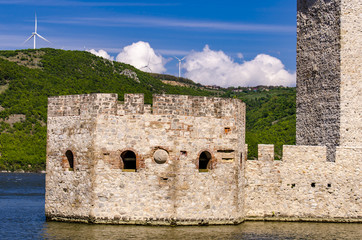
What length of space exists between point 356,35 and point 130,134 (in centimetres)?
1055

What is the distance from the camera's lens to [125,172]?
746 inches

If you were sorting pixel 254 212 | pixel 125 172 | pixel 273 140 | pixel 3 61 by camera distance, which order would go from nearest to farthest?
pixel 125 172, pixel 254 212, pixel 273 140, pixel 3 61

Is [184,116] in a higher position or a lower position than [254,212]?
higher

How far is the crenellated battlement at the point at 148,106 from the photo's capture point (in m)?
19.1

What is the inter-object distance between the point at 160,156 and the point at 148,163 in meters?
0.46

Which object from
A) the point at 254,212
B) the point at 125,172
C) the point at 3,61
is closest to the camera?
the point at 125,172

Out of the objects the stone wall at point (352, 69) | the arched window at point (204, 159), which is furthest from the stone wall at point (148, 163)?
the stone wall at point (352, 69)

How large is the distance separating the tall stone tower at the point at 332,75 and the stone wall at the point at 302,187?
39.2 inches

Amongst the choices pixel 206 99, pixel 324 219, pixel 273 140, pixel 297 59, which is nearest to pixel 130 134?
pixel 206 99

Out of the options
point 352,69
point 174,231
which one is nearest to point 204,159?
point 174,231

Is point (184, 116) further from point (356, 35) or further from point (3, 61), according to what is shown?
point (3, 61)

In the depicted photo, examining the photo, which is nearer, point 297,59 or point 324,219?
point 324,219

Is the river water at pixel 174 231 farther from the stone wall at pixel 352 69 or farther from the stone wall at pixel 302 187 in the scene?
the stone wall at pixel 352 69

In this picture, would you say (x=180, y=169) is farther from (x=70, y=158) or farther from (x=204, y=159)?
(x=70, y=158)
